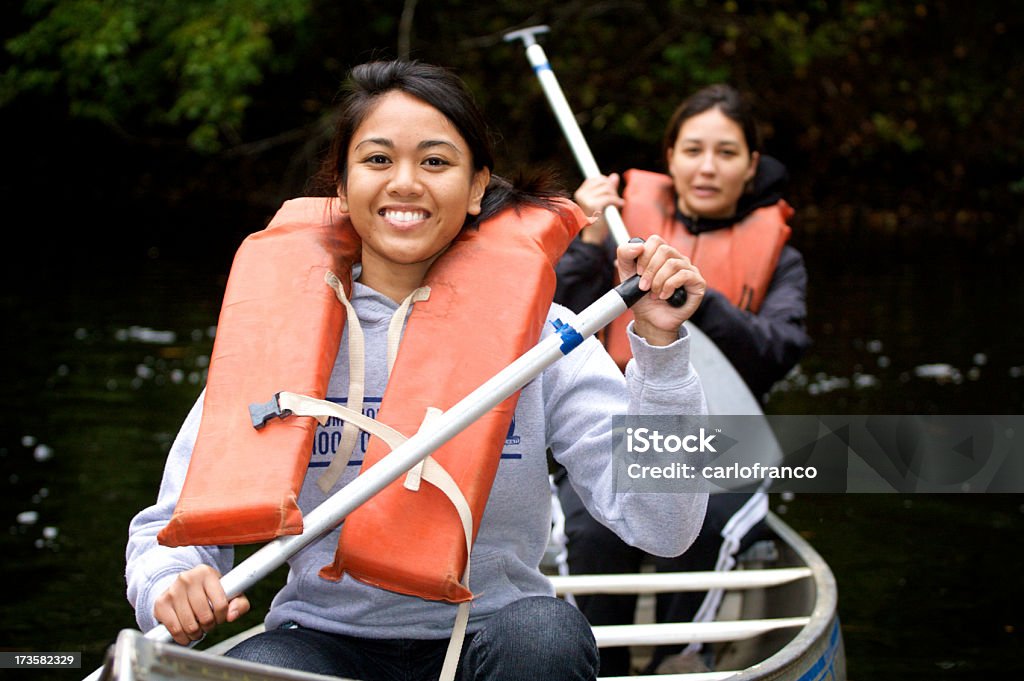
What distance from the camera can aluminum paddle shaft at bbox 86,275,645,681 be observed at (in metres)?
1.69

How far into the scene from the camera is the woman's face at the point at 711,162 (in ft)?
10.8

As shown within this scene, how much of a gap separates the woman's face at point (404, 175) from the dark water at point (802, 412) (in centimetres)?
184

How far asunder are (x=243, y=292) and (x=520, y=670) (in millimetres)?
725

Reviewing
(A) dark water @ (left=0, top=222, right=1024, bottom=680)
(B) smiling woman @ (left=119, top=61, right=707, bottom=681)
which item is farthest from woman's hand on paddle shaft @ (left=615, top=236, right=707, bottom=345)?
(A) dark water @ (left=0, top=222, right=1024, bottom=680)

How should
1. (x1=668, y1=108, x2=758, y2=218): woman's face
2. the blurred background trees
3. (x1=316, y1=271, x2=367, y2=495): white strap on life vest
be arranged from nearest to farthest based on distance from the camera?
(x1=316, y1=271, x2=367, y2=495): white strap on life vest → (x1=668, y1=108, x2=758, y2=218): woman's face → the blurred background trees

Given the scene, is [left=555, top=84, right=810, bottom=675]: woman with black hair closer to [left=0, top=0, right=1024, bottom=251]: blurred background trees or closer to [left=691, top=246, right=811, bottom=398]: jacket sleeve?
[left=691, top=246, right=811, bottom=398]: jacket sleeve

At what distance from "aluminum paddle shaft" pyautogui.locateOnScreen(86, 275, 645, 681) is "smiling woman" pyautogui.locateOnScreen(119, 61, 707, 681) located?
2 cm

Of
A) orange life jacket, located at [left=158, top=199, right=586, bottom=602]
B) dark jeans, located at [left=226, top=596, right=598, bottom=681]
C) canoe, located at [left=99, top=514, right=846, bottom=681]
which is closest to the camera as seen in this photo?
dark jeans, located at [left=226, top=596, right=598, bottom=681]

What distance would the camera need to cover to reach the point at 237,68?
917cm

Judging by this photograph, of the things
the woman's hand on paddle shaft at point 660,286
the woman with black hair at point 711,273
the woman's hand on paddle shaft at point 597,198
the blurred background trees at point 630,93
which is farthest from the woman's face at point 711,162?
the blurred background trees at point 630,93

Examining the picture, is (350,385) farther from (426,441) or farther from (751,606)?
(751,606)

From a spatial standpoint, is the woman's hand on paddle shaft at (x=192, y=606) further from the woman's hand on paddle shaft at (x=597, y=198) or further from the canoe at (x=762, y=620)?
the woman's hand on paddle shaft at (x=597, y=198)

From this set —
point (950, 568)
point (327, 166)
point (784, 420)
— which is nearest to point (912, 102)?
point (784, 420)

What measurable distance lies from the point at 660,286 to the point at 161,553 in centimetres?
72
